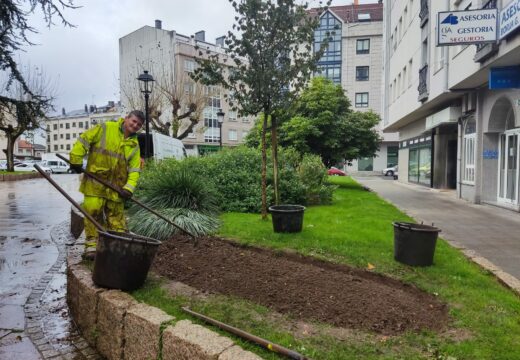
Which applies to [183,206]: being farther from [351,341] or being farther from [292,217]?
[351,341]

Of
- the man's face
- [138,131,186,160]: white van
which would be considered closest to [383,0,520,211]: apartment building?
the man's face

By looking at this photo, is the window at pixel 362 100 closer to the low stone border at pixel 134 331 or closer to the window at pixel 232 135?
the window at pixel 232 135

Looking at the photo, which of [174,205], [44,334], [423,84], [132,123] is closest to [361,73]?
[423,84]

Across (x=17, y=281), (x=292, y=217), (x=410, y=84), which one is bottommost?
(x=17, y=281)

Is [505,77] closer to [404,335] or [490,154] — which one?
[490,154]

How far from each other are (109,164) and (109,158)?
0.07 meters

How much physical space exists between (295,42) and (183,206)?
3.59 m

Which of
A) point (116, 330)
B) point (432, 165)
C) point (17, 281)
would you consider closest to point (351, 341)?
point (116, 330)

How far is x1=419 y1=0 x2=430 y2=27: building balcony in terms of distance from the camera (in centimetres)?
1753

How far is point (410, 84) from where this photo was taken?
21328 mm

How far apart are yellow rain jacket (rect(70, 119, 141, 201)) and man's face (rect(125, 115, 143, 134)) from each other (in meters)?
0.10

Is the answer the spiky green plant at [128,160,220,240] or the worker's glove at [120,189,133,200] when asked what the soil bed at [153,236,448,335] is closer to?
the spiky green plant at [128,160,220,240]

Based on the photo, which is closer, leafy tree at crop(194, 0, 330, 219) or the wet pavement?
the wet pavement

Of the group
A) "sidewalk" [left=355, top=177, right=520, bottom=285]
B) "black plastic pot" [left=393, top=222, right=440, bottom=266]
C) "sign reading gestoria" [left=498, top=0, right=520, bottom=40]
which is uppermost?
"sign reading gestoria" [left=498, top=0, right=520, bottom=40]
